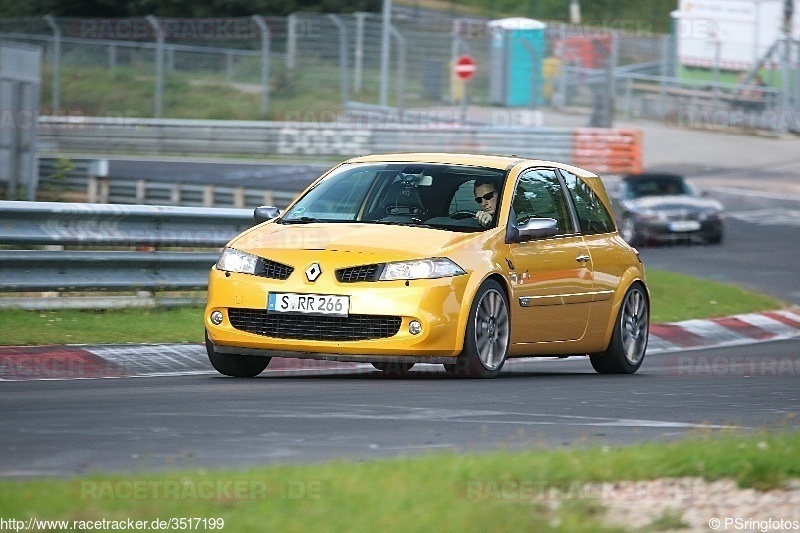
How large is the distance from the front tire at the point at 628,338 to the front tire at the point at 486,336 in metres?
1.78

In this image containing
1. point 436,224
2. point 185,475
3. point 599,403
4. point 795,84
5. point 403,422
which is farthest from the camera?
point 795,84

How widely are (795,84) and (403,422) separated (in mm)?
34614

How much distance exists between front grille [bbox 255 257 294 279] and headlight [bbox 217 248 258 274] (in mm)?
42

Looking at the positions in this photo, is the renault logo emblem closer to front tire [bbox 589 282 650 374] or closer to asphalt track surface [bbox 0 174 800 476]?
asphalt track surface [bbox 0 174 800 476]

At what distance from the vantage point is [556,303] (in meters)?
11.1

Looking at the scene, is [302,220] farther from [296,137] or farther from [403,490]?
[296,137]

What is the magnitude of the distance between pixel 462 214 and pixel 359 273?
1161mm

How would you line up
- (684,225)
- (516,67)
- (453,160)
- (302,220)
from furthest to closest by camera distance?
(516,67) → (684,225) → (453,160) → (302,220)

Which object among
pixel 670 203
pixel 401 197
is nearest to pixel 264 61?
pixel 670 203

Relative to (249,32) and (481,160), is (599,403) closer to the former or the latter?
(481,160)

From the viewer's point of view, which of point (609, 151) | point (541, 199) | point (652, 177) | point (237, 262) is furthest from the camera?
point (609, 151)

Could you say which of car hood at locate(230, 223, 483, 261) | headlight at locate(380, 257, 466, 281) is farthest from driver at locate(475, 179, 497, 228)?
headlight at locate(380, 257, 466, 281)

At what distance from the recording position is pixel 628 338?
12.2 metres

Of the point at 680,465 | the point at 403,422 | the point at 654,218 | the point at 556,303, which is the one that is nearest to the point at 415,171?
the point at 556,303
